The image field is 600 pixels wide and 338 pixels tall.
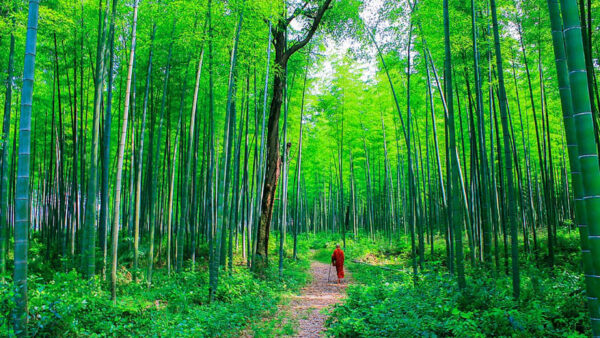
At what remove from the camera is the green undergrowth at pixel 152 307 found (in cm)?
296

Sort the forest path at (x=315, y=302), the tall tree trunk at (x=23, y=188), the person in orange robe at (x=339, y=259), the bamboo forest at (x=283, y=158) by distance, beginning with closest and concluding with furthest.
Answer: the tall tree trunk at (x=23, y=188), the bamboo forest at (x=283, y=158), the forest path at (x=315, y=302), the person in orange robe at (x=339, y=259)

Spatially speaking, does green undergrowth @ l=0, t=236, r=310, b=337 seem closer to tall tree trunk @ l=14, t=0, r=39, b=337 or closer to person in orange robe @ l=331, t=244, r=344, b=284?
tall tree trunk @ l=14, t=0, r=39, b=337

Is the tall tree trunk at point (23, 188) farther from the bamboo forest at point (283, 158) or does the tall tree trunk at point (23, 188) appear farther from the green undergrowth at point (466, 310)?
the green undergrowth at point (466, 310)

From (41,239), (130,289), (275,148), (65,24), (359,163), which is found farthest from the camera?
(359,163)

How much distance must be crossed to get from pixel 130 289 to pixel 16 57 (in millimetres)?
4516

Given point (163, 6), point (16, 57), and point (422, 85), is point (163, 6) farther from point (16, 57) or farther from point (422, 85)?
point (422, 85)

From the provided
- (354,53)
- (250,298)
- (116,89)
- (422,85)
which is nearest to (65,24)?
(116,89)

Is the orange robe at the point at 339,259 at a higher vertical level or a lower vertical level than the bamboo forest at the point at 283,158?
lower

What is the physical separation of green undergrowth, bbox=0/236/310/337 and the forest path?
312 mm

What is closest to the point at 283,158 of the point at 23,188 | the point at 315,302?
the point at 315,302

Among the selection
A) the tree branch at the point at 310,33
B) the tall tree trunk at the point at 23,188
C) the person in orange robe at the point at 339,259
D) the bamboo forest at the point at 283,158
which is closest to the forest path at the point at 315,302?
the bamboo forest at the point at 283,158

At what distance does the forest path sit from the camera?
15.1ft

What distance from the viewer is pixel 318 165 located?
18453mm

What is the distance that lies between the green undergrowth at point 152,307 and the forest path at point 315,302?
312 millimetres
